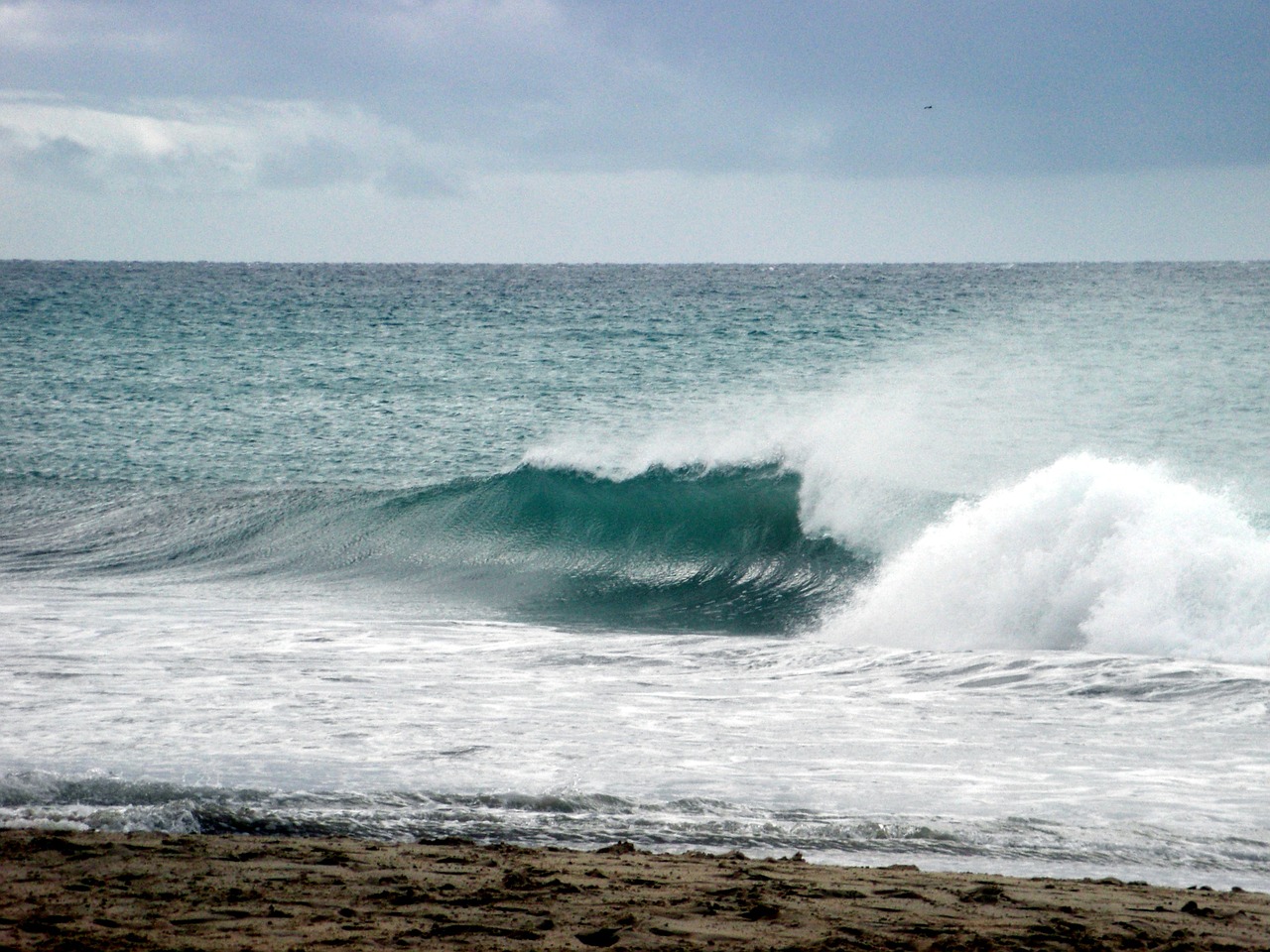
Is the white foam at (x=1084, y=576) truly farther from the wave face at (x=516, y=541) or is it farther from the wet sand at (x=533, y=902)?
the wet sand at (x=533, y=902)

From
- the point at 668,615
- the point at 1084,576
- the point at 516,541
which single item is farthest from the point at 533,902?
the point at 516,541

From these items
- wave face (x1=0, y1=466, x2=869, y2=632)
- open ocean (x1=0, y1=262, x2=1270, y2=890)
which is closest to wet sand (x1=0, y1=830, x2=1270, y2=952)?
open ocean (x1=0, y1=262, x2=1270, y2=890)

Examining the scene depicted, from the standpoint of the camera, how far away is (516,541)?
1444 cm

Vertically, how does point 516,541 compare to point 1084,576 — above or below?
below

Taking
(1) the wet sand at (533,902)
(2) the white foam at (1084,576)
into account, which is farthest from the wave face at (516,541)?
(1) the wet sand at (533,902)

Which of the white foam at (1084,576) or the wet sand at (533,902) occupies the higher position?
the white foam at (1084,576)

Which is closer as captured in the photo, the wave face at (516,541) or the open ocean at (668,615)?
the open ocean at (668,615)

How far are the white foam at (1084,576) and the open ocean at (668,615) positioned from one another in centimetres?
3

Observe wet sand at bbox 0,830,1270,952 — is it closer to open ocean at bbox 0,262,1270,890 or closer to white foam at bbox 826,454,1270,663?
open ocean at bbox 0,262,1270,890

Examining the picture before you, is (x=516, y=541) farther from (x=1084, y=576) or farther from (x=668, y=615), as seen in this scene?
(x=1084, y=576)

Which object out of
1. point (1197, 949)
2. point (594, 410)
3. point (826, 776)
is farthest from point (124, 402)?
point (1197, 949)

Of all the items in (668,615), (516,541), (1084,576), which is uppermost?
(1084,576)

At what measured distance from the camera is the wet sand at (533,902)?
3.70 meters

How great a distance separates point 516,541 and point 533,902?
10.5 m
